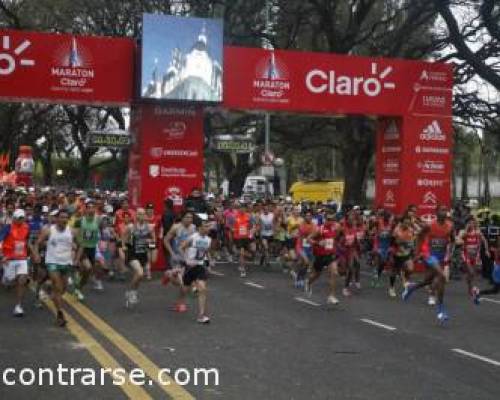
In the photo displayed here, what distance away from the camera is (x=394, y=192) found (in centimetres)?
2277

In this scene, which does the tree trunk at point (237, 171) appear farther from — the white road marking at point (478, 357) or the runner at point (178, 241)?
the white road marking at point (478, 357)

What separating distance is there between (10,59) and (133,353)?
11.6 meters

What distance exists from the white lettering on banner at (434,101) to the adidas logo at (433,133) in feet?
1.47

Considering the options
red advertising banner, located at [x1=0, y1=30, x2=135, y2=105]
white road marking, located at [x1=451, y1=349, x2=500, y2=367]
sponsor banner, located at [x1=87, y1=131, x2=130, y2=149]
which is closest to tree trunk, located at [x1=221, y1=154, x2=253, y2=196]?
sponsor banner, located at [x1=87, y1=131, x2=130, y2=149]

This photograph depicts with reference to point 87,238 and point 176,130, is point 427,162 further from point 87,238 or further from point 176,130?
point 87,238

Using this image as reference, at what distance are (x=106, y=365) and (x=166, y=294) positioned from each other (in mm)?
7235

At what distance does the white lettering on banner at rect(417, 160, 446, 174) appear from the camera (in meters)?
22.5

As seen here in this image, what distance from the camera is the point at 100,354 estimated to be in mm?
9609

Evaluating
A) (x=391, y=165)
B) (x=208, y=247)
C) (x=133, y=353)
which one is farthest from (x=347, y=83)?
(x=133, y=353)

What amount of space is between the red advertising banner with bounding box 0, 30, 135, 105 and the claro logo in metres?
4.69

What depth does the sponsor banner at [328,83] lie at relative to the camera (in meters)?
20.9

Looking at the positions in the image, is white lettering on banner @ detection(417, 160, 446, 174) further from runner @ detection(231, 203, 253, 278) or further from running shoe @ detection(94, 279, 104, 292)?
running shoe @ detection(94, 279, 104, 292)

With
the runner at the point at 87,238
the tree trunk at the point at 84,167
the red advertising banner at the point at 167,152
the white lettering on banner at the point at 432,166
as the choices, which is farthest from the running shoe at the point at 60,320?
the tree trunk at the point at 84,167

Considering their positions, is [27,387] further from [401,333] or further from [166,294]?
[166,294]
